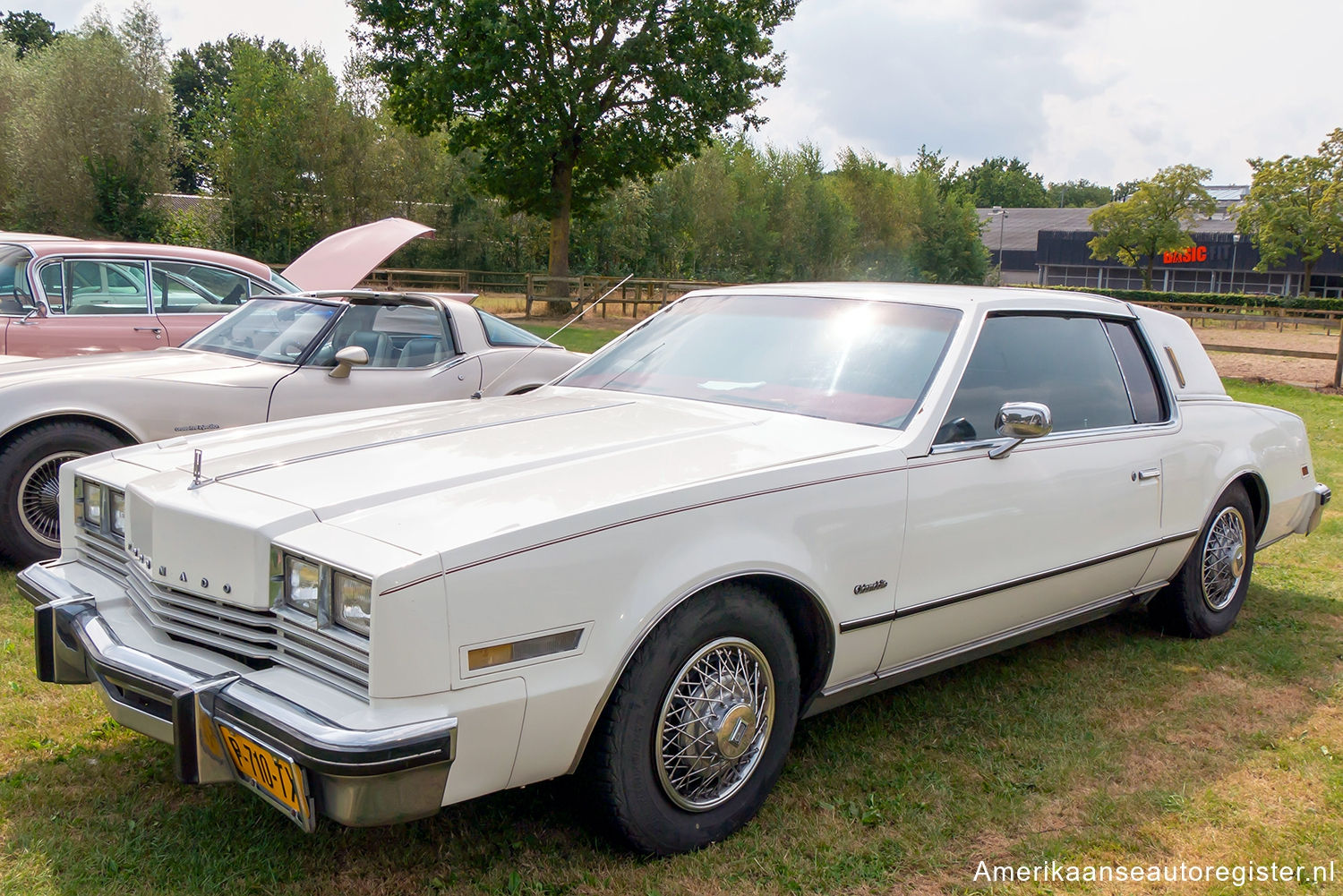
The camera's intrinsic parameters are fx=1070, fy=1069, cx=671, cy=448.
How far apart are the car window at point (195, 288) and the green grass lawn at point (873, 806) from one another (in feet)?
12.9

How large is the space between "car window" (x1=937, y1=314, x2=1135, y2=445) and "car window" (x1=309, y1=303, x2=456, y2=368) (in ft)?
12.6

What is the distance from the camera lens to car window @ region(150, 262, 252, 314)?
25.6 ft

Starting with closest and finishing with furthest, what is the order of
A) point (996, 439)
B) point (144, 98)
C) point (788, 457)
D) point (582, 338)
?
point (788, 457), point (996, 439), point (582, 338), point (144, 98)

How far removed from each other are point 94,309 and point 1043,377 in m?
6.61

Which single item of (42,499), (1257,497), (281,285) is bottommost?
(42,499)

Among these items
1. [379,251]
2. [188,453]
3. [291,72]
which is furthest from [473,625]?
[291,72]

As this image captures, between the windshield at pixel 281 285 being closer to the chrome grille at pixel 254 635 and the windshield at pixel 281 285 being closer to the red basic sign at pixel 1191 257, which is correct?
the chrome grille at pixel 254 635

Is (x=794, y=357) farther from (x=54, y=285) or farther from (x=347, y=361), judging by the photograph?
(x=54, y=285)

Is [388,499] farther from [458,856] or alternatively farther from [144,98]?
[144,98]

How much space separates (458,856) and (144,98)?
31.0 metres

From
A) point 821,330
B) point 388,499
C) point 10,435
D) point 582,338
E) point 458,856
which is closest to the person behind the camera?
point 388,499

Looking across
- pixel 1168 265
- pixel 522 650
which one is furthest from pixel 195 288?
pixel 1168 265

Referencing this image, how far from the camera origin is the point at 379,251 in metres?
10.3

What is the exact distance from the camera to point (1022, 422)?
11.2ft
